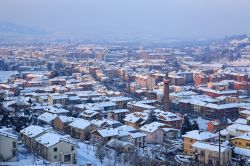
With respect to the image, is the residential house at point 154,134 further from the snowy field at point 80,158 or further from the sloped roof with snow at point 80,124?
the snowy field at point 80,158

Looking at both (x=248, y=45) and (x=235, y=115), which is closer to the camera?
(x=235, y=115)

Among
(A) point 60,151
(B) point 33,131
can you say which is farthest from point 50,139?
(B) point 33,131

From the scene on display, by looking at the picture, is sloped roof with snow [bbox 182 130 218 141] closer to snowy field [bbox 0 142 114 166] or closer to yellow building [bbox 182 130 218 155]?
yellow building [bbox 182 130 218 155]

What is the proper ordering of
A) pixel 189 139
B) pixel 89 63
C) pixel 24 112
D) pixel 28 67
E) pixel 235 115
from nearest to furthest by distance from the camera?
pixel 189 139 → pixel 24 112 → pixel 235 115 → pixel 28 67 → pixel 89 63

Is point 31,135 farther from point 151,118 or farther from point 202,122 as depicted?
point 202,122

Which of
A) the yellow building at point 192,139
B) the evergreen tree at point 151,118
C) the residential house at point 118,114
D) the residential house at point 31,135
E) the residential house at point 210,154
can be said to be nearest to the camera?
the residential house at point 210,154

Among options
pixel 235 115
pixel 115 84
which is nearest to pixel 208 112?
pixel 235 115

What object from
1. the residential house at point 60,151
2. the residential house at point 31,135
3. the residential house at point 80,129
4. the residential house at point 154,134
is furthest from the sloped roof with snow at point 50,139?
the residential house at point 154,134

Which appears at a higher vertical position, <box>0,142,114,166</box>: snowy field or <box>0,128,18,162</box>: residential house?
<box>0,128,18,162</box>: residential house

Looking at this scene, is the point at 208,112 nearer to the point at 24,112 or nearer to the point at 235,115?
the point at 235,115

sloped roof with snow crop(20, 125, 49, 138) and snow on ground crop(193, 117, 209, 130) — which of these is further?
snow on ground crop(193, 117, 209, 130)

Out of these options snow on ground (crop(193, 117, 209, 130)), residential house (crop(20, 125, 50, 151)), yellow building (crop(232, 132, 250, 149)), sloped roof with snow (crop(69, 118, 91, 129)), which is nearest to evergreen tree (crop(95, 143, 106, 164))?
residential house (crop(20, 125, 50, 151))
